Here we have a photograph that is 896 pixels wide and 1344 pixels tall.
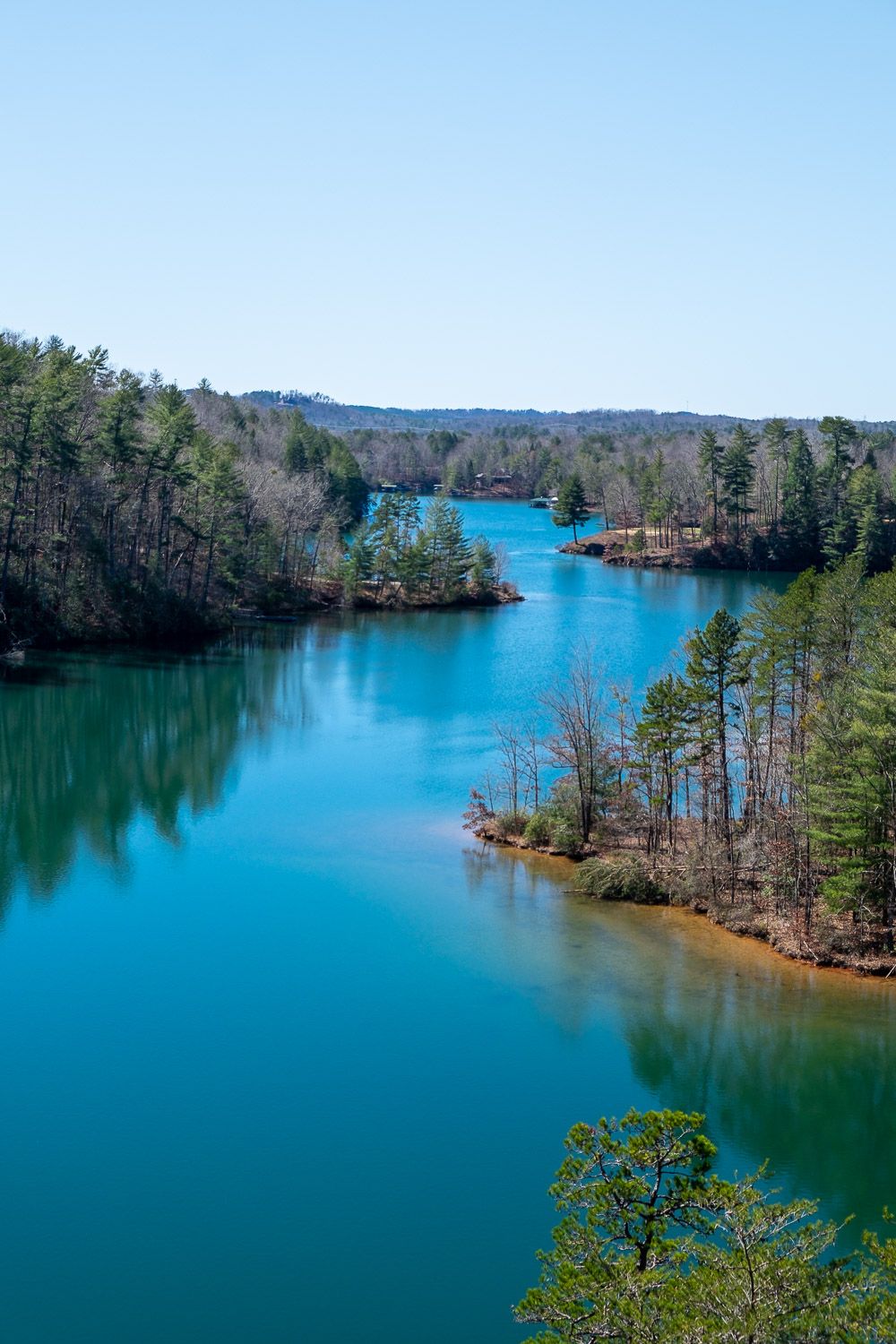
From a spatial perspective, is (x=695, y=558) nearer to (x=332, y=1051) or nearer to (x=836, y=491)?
(x=836, y=491)

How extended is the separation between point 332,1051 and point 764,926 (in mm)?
11623

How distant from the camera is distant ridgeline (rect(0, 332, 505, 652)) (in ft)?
210

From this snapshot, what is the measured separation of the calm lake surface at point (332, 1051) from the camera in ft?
63.9

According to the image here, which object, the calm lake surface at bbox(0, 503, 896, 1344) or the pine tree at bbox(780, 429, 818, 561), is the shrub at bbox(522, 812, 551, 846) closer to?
the calm lake surface at bbox(0, 503, 896, 1344)

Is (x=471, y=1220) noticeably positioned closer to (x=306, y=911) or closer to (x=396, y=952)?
(x=396, y=952)

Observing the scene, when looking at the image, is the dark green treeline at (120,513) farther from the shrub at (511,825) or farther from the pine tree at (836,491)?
the pine tree at (836,491)

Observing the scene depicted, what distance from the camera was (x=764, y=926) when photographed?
1254 inches

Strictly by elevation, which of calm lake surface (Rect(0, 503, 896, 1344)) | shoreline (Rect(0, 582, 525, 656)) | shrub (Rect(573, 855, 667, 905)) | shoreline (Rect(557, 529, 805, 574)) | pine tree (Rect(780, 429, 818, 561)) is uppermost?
pine tree (Rect(780, 429, 818, 561))

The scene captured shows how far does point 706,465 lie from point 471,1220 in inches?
4147

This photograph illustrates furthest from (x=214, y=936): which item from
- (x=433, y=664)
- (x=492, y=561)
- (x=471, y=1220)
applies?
(x=492, y=561)

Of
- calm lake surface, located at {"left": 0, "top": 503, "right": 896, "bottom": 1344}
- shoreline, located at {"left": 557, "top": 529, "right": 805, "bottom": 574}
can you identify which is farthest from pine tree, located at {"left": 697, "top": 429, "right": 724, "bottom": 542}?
calm lake surface, located at {"left": 0, "top": 503, "right": 896, "bottom": 1344}

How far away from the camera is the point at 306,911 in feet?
110

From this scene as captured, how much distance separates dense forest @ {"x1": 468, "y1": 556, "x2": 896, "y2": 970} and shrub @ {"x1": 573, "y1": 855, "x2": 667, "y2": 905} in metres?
0.05

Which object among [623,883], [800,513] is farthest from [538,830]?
[800,513]
